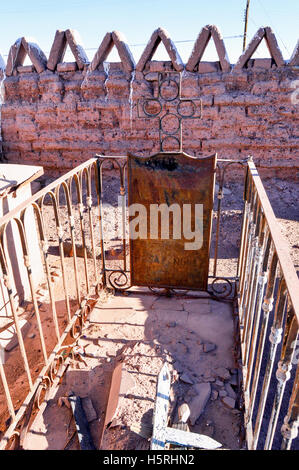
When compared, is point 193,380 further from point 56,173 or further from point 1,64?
point 1,64

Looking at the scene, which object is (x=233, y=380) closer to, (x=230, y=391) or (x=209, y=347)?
(x=230, y=391)

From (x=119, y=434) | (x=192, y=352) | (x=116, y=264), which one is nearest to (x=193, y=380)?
(x=192, y=352)

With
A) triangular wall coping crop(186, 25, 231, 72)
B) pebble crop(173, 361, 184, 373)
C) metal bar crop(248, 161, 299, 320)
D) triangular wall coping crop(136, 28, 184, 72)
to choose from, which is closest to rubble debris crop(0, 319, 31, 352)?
pebble crop(173, 361, 184, 373)

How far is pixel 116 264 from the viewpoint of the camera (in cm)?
502

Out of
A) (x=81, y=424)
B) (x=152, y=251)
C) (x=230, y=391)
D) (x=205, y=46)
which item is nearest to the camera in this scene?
(x=81, y=424)

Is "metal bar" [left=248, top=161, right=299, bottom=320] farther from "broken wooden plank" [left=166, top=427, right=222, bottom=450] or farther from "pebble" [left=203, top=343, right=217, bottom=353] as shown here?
"pebble" [left=203, top=343, right=217, bottom=353]

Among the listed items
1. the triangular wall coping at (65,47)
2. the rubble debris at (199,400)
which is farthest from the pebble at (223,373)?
the triangular wall coping at (65,47)

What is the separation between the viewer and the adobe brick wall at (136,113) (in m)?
6.07

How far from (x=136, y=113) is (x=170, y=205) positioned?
3.86 meters

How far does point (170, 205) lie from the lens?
10.3 ft

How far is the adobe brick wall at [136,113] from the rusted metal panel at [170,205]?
3.71 metres

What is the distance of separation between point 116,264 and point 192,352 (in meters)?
2.41

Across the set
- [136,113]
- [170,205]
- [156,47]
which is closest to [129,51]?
[156,47]

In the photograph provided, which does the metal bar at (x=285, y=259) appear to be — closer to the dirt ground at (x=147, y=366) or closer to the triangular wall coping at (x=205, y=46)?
the dirt ground at (x=147, y=366)
